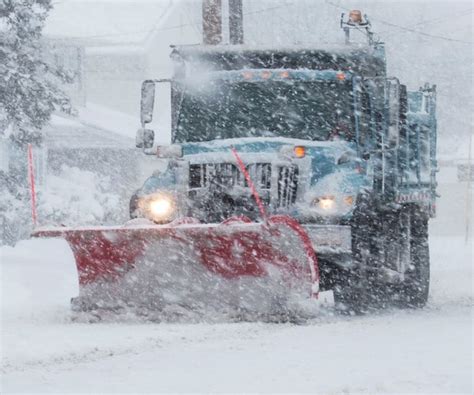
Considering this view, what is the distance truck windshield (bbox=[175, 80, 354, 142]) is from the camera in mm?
10883

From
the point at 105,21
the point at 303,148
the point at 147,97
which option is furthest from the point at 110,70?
the point at 303,148

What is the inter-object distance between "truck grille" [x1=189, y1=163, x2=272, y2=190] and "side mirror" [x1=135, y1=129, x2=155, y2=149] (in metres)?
0.83

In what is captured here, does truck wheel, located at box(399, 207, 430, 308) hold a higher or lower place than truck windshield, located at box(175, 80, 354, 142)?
lower

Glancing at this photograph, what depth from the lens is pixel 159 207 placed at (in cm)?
1052

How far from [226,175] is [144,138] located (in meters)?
1.25

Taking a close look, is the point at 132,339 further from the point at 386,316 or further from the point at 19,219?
the point at 19,219

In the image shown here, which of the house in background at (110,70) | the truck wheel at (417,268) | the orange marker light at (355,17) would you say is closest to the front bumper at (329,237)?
the truck wheel at (417,268)

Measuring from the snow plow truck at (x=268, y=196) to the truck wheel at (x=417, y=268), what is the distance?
0.13 feet

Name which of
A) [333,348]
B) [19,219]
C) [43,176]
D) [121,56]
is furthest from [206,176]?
[121,56]

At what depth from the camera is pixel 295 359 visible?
7.60 metres

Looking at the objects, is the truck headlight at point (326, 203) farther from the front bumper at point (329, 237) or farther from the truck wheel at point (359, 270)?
the truck wheel at point (359, 270)

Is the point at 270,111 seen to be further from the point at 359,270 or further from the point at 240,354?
the point at 240,354

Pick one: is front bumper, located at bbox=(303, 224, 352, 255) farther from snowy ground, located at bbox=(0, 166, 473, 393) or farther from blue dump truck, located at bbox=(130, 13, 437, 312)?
snowy ground, located at bbox=(0, 166, 473, 393)

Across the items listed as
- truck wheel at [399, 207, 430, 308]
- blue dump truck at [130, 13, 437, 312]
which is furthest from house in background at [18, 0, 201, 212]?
blue dump truck at [130, 13, 437, 312]
